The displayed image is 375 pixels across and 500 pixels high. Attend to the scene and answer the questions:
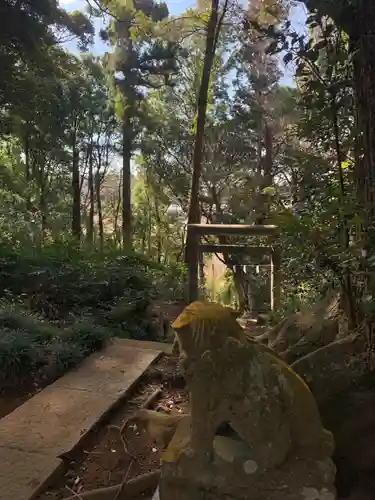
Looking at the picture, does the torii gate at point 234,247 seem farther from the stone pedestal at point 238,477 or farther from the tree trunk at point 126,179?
the tree trunk at point 126,179

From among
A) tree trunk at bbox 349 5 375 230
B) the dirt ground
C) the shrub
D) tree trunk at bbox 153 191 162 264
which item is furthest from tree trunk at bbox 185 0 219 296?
tree trunk at bbox 153 191 162 264

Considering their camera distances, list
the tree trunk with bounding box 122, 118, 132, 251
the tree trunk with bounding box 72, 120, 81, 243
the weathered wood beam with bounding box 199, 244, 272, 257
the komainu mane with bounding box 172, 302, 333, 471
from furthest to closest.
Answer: the tree trunk with bounding box 122, 118, 132, 251
the tree trunk with bounding box 72, 120, 81, 243
the weathered wood beam with bounding box 199, 244, 272, 257
the komainu mane with bounding box 172, 302, 333, 471

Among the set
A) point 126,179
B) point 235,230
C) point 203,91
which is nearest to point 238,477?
point 235,230

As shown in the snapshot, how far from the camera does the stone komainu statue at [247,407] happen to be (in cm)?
112

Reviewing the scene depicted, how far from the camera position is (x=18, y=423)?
2.11m

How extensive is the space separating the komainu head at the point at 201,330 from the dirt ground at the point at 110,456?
0.93 meters

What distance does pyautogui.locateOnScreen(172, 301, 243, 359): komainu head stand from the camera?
3.67ft

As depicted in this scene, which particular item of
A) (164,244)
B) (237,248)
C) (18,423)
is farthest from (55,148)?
(18,423)

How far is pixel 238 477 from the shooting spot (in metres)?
1.15

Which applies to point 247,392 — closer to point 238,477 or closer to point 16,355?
point 238,477

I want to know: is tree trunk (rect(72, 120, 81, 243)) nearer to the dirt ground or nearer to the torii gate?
the torii gate

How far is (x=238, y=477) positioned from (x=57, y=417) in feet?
4.23

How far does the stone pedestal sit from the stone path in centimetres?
71

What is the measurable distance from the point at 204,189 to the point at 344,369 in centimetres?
873
